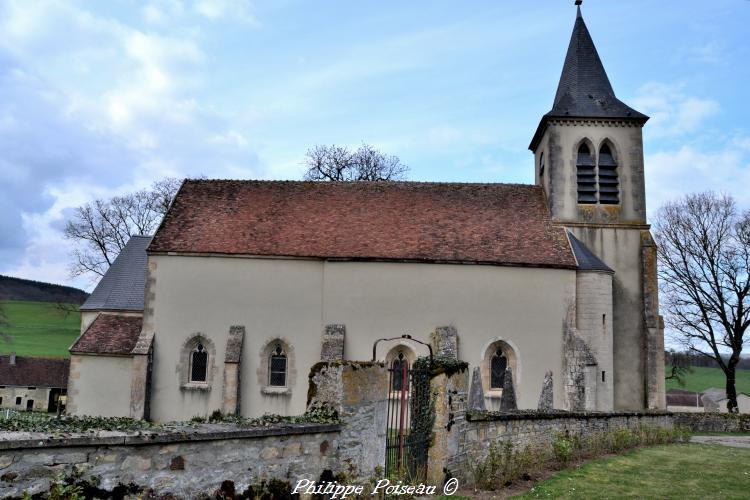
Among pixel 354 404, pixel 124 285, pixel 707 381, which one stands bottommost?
pixel 707 381

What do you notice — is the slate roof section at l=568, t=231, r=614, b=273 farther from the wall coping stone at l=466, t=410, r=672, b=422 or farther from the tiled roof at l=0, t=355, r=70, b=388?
the tiled roof at l=0, t=355, r=70, b=388

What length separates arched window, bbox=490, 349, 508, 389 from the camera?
2134 cm

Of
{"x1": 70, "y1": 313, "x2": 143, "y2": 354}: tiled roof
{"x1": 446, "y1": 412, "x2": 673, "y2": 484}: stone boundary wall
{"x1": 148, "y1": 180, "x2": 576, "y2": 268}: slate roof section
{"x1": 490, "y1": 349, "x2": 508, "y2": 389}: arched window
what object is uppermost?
{"x1": 148, "y1": 180, "x2": 576, "y2": 268}: slate roof section

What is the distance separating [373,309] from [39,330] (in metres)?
55.7

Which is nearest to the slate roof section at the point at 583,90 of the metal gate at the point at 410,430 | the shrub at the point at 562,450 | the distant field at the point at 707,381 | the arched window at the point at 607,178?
the arched window at the point at 607,178

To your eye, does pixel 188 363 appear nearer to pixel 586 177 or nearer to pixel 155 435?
pixel 586 177

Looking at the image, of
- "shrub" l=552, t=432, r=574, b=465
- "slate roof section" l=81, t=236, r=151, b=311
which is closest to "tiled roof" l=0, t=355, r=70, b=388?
"slate roof section" l=81, t=236, r=151, b=311

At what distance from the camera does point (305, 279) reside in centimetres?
2194

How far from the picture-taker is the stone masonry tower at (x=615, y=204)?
895 inches

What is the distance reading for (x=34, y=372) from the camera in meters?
47.4

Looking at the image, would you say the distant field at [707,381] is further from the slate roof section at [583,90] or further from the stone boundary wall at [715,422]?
the slate roof section at [583,90]

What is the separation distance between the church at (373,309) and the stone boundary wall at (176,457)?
1324 centimetres

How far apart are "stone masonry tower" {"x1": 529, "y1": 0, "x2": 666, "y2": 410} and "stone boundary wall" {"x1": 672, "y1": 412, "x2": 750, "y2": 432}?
17.9ft

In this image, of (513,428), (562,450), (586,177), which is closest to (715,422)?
(586,177)
